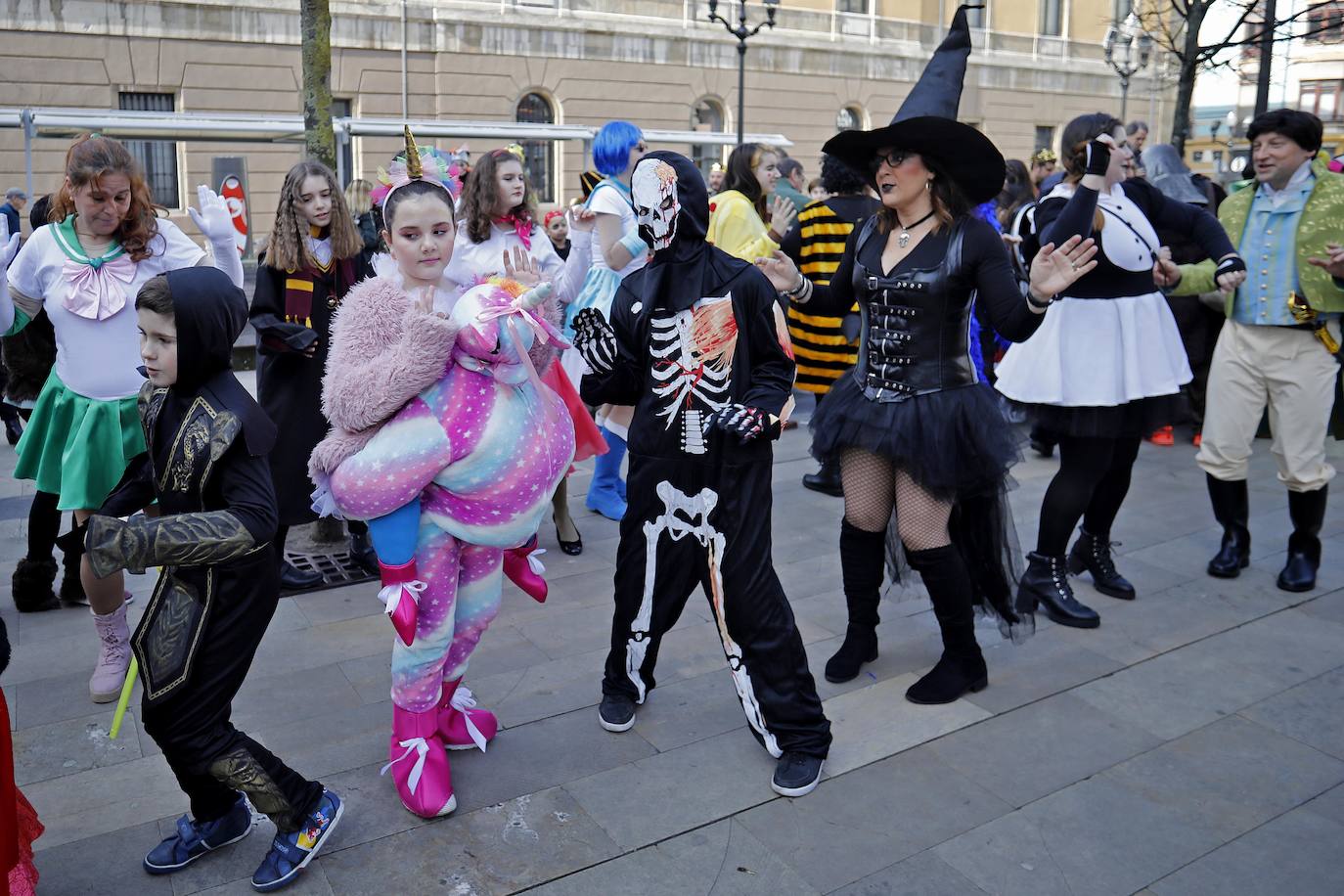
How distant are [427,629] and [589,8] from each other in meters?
25.5

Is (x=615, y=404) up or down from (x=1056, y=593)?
up

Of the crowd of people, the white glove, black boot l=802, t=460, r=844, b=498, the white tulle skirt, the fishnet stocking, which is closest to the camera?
the crowd of people

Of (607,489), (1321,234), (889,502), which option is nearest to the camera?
(889,502)

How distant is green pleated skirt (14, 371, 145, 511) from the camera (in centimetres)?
423

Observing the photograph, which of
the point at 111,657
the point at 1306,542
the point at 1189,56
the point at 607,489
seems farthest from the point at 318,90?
the point at 1189,56

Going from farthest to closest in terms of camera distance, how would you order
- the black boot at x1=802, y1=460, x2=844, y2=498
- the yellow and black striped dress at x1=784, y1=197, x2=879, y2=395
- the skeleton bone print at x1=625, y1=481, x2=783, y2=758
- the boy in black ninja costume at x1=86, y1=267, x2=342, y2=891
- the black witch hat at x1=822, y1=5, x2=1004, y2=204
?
1. the yellow and black striped dress at x1=784, y1=197, x2=879, y2=395
2. the black boot at x1=802, y1=460, x2=844, y2=498
3. the black witch hat at x1=822, y1=5, x2=1004, y2=204
4. the skeleton bone print at x1=625, y1=481, x2=783, y2=758
5. the boy in black ninja costume at x1=86, y1=267, x2=342, y2=891

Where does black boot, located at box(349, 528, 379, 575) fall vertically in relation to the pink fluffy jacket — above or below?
below

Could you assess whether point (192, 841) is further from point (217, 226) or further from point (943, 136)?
point (943, 136)

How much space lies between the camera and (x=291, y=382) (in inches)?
191

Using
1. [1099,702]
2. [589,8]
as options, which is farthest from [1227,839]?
[589,8]

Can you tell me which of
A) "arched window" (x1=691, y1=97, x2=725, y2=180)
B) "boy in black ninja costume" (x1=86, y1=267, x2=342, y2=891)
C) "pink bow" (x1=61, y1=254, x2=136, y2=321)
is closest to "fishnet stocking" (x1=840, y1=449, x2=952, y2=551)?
"boy in black ninja costume" (x1=86, y1=267, x2=342, y2=891)

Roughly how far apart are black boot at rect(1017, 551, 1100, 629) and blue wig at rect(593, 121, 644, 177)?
2.68 meters

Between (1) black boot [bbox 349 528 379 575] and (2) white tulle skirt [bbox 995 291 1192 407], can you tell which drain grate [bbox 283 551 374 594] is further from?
(2) white tulle skirt [bbox 995 291 1192 407]

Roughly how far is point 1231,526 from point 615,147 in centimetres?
348
